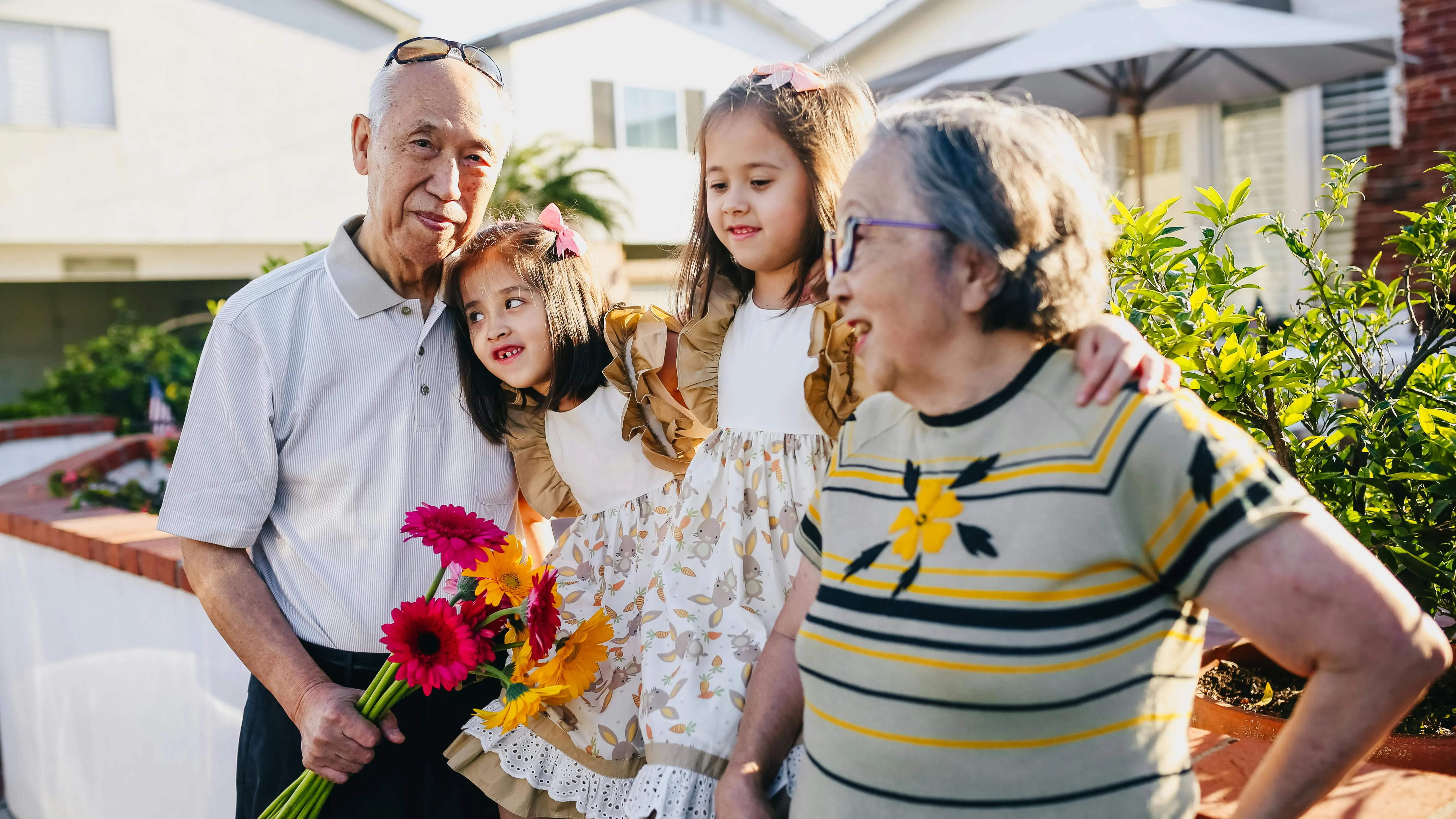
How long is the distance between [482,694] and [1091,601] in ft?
5.69

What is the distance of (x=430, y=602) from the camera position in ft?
6.82

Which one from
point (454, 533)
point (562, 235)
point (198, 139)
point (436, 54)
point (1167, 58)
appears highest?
point (198, 139)

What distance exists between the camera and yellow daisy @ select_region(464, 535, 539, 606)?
2164 mm

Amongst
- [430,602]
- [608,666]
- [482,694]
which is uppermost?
[430,602]

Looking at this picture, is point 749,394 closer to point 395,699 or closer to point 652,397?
point 652,397

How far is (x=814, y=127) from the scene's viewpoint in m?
2.21

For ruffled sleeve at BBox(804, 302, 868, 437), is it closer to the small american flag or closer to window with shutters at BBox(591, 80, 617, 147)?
the small american flag

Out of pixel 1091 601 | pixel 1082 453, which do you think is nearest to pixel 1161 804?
pixel 1091 601

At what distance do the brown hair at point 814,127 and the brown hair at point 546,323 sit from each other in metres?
0.45

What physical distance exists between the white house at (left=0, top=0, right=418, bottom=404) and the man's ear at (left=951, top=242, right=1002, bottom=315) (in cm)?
1528

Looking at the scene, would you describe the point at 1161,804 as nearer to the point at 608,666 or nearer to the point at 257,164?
the point at 608,666

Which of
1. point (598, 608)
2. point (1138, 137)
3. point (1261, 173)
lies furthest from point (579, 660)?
point (1261, 173)

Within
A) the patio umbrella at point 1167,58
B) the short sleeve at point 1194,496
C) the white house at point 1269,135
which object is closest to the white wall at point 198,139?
the white house at point 1269,135

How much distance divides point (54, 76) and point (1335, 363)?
17.6 meters
